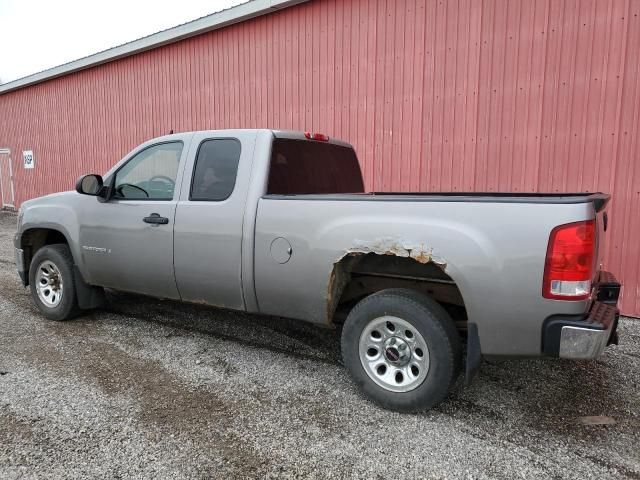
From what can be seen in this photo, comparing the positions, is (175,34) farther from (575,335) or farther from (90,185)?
(575,335)

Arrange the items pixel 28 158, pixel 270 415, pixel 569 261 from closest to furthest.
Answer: pixel 569 261
pixel 270 415
pixel 28 158

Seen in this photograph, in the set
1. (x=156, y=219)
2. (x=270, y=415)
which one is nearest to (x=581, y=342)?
(x=270, y=415)

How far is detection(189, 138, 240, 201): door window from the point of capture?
3.94 meters

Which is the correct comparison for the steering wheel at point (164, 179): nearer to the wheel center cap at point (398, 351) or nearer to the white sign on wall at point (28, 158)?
the wheel center cap at point (398, 351)

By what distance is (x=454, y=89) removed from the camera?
20.6 feet

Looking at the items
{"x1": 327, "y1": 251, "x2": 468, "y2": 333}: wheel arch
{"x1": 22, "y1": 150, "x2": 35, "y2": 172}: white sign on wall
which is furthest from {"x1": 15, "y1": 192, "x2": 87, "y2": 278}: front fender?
{"x1": 22, "y1": 150, "x2": 35, "y2": 172}: white sign on wall

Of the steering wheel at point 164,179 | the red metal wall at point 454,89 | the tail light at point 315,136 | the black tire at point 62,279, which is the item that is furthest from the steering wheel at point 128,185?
the red metal wall at point 454,89

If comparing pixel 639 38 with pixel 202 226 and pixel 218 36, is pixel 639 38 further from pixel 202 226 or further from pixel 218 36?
pixel 218 36

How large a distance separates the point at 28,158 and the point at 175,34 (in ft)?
28.2

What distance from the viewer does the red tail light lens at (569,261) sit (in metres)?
2.58

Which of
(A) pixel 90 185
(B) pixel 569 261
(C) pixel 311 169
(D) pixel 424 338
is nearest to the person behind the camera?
(B) pixel 569 261

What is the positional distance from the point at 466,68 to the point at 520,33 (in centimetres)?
70

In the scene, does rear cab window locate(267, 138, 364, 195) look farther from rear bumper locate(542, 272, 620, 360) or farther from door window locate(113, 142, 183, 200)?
rear bumper locate(542, 272, 620, 360)

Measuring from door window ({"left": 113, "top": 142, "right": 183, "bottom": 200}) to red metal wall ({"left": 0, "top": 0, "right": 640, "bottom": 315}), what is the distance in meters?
3.56
